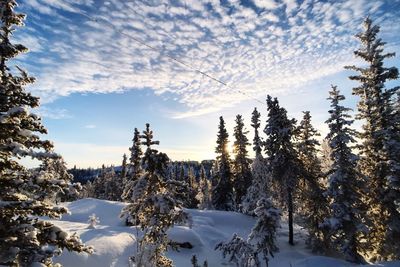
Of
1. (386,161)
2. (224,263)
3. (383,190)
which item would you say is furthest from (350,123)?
(224,263)

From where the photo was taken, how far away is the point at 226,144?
51.1 meters

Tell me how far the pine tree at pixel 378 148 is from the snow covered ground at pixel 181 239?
3.50 meters

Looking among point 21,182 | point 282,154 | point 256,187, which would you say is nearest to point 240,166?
point 256,187

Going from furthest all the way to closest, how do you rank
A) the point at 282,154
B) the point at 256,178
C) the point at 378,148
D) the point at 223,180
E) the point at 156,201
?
the point at 223,180
the point at 256,178
the point at 282,154
the point at 378,148
the point at 156,201

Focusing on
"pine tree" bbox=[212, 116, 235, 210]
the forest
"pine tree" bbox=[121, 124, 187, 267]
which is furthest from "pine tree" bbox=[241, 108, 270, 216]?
"pine tree" bbox=[121, 124, 187, 267]

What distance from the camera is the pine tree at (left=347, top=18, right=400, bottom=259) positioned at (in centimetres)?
2427

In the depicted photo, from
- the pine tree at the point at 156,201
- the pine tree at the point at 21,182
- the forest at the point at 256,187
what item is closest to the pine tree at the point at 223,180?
the forest at the point at 256,187

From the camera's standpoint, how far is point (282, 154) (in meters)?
33.4

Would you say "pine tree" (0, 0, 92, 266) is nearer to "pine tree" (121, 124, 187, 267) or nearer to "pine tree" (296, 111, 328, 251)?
"pine tree" (121, 124, 187, 267)

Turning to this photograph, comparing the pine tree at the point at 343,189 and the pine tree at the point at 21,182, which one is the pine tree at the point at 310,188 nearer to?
the pine tree at the point at 343,189

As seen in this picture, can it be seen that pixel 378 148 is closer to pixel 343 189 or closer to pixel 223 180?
pixel 343 189

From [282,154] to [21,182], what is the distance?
28.1 metres

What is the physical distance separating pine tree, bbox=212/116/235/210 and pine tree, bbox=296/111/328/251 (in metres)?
14.8

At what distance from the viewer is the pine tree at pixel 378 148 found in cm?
2427
